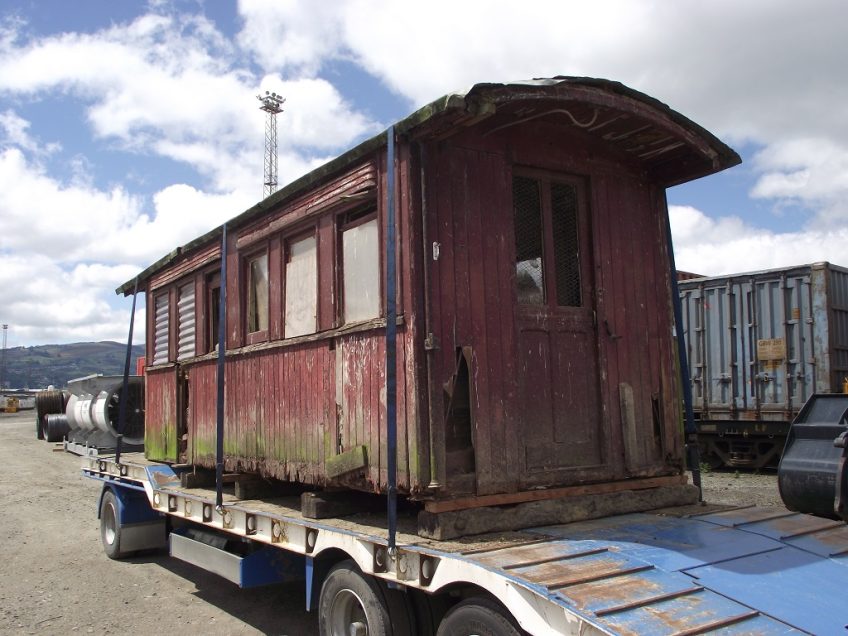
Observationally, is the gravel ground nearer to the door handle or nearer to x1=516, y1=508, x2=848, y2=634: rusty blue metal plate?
the door handle

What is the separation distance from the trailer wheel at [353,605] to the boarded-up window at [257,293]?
8.64 ft

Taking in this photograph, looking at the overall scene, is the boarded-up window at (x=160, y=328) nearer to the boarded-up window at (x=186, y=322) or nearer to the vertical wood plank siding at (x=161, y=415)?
the vertical wood plank siding at (x=161, y=415)

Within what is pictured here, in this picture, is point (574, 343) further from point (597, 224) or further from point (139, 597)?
point (139, 597)

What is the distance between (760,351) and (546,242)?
10151mm

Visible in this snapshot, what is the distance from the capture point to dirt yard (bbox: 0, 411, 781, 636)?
671 centimetres

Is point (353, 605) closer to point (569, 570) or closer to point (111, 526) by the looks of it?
point (569, 570)

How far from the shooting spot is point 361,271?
5.26m

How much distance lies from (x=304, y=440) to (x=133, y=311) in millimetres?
5005

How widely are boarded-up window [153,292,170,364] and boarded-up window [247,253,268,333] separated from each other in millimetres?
2716

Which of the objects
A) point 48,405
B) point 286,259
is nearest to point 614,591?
point 286,259

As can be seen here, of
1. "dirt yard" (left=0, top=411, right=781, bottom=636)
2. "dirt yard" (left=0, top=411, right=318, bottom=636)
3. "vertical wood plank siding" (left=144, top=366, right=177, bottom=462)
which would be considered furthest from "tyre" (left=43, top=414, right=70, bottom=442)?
"vertical wood plank siding" (left=144, top=366, right=177, bottom=462)

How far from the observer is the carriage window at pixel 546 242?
5.09 m

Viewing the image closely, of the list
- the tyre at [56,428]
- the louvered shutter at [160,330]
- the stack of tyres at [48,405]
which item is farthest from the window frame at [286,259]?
the stack of tyres at [48,405]

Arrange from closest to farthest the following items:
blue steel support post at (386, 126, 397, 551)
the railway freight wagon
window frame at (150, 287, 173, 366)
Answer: blue steel support post at (386, 126, 397, 551) → window frame at (150, 287, 173, 366) → the railway freight wagon
